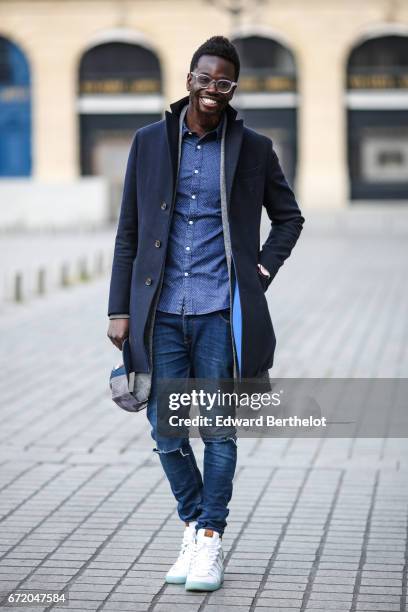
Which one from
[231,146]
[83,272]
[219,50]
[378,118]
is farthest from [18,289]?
[378,118]

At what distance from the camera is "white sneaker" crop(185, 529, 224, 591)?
4.82 m

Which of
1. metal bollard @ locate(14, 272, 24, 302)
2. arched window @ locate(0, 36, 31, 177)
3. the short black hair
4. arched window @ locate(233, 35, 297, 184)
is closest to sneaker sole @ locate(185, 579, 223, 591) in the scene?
the short black hair

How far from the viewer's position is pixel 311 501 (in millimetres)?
6336

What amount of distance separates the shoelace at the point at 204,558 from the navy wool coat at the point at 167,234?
0.65 meters

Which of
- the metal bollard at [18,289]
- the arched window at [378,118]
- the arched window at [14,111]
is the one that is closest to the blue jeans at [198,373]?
the metal bollard at [18,289]

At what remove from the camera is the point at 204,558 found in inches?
191

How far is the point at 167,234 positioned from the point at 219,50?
2.16 feet

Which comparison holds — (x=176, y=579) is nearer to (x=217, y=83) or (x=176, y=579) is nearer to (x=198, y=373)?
(x=198, y=373)

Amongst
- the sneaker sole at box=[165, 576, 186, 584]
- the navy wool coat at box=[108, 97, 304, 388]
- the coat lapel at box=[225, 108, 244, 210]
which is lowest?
the sneaker sole at box=[165, 576, 186, 584]

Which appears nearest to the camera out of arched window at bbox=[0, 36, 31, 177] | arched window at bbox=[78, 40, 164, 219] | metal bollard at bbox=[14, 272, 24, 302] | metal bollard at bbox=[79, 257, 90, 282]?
metal bollard at bbox=[14, 272, 24, 302]

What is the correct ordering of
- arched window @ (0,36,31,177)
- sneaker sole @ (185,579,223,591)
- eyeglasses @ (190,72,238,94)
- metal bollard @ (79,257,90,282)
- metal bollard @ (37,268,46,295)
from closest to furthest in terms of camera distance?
eyeglasses @ (190,72,238,94), sneaker sole @ (185,579,223,591), metal bollard @ (37,268,46,295), metal bollard @ (79,257,90,282), arched window @ (0,36,31,177)

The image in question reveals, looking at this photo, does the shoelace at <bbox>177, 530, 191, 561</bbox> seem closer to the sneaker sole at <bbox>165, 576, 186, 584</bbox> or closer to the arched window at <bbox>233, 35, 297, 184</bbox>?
the sneaker sole at <bbox>165, 576, 186, 584</bbox>

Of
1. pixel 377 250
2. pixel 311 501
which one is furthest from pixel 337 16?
pixel 311 501

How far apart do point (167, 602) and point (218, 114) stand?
172cm
